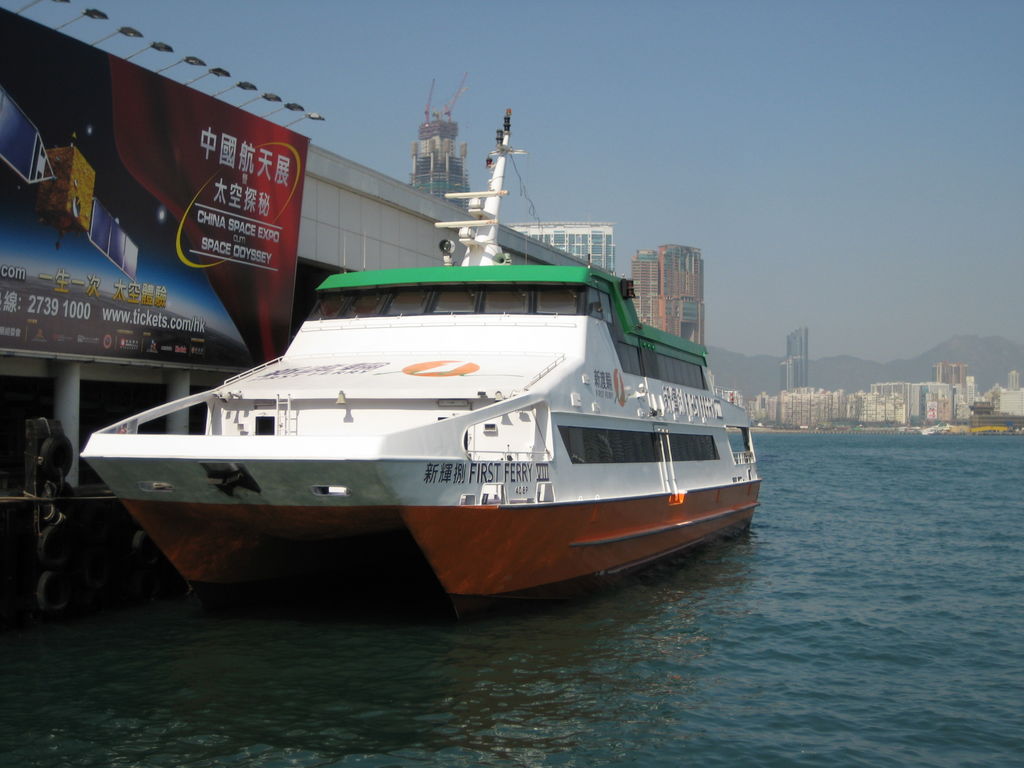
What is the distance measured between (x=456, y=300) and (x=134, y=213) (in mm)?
5833

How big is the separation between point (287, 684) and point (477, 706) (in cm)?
193

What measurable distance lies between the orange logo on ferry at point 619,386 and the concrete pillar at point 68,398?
820cm

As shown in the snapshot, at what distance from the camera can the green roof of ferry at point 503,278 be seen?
14414 mm

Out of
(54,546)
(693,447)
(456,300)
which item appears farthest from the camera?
(693,447)

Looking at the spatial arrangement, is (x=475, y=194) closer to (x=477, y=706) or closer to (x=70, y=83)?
(x=70, y=83)

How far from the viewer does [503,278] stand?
1449 cm

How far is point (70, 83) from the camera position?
48.8 feet

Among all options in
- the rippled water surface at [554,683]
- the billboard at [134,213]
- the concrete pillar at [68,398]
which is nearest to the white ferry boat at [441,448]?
the rippled water surface at [554,683]

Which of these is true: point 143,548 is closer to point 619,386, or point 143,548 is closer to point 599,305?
point 619,386

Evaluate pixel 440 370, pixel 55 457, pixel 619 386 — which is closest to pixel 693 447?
pixel 619 386

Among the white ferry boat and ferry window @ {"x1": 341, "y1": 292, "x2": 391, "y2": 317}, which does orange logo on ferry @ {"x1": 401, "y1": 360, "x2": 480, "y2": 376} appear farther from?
ferry window @ {"x1": 341, "y1": 292, "x2": 391, "y2": 317}

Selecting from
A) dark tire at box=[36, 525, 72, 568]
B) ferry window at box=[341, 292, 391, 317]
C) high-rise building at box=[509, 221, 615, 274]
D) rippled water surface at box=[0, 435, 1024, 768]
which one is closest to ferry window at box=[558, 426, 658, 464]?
rippled water surface at box=[0, 435, 1024, 768]

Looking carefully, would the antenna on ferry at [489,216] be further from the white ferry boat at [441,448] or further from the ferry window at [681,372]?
the ferry window at [681,372]

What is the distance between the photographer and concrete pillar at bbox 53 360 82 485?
1527cm
